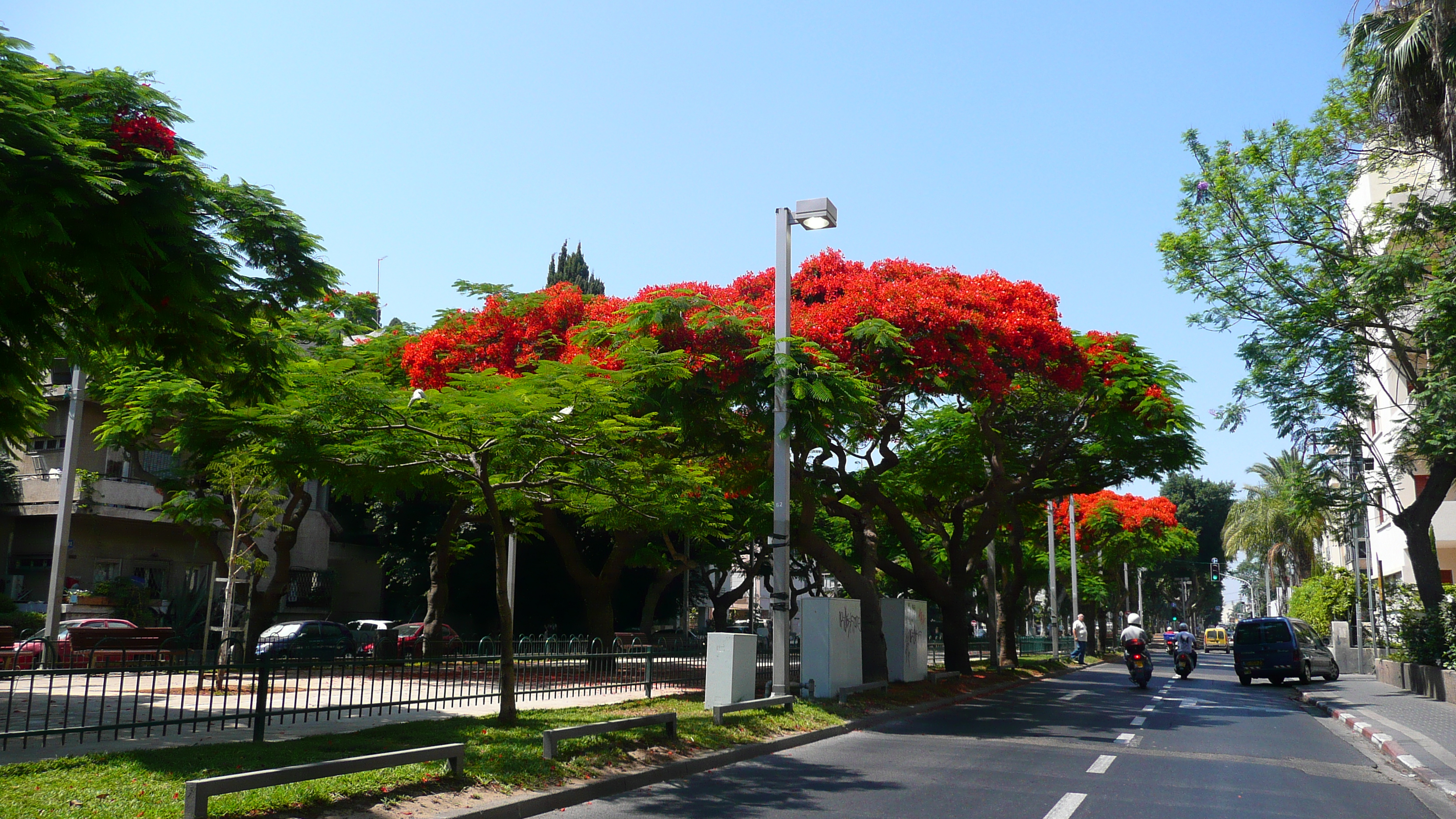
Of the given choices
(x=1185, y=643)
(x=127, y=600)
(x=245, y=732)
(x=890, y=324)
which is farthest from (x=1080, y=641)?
(x=245, y=732)

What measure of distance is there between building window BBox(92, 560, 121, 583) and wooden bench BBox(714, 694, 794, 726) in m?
24.5

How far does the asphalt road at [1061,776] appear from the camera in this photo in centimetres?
858

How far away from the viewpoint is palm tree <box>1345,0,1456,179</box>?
17016 millimetres

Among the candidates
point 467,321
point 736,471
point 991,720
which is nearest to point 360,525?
point 467,321

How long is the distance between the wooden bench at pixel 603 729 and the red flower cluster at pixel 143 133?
568 centimetres

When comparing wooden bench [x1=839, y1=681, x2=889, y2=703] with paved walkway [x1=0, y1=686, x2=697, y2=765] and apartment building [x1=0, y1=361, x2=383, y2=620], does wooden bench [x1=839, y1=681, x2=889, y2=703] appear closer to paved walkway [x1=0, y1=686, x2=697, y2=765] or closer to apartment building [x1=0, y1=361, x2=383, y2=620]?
paved walkway [x1=0, y1=686, x2=697, y2=765]

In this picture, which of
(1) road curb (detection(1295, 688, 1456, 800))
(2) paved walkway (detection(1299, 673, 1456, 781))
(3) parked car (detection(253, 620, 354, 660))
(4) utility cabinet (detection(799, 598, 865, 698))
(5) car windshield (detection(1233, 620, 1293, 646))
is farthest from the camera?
(5) car windshield (detection(1233, 620, 1293, 646))

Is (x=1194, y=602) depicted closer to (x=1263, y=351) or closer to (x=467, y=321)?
(x=1263, y=351)

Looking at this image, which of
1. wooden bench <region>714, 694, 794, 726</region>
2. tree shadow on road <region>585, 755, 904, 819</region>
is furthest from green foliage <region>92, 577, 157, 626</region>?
tree shadow on road <region>585, 755, 904, 819</region>

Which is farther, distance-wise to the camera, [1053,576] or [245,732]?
[1053,576]

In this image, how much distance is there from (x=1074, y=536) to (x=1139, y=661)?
1532cm

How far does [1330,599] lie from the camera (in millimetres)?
44031

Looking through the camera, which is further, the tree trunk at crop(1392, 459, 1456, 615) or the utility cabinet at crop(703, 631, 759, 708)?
the tree trunk at crop(1392, 459, 1456, 615)

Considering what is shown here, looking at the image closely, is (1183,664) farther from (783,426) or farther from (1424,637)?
(783,426)
